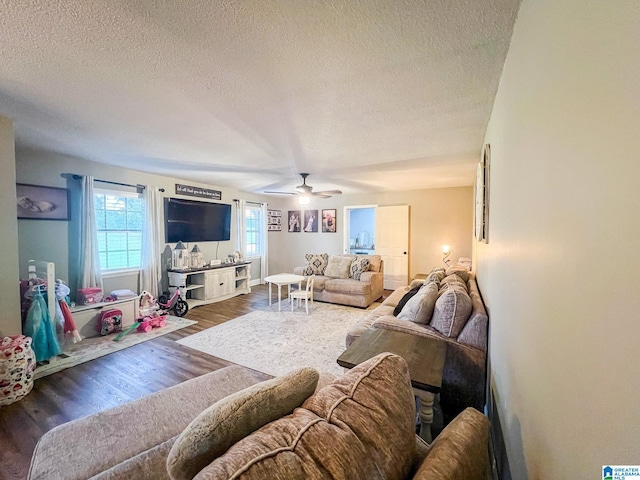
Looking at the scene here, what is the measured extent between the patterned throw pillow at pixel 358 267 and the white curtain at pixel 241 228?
2.72 metres

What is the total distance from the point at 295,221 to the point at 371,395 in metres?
7.06

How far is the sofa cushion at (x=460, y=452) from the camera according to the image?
2.44 feet

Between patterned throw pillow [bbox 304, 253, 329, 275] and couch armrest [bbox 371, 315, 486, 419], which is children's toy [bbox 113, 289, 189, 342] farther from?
couch armrest [bbox 371, 315, 486, 419]

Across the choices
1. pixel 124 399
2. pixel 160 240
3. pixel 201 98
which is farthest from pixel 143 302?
pixel 201 98

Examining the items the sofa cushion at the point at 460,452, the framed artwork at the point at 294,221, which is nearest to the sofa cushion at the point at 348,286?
the framed artwork at the point at 294,221

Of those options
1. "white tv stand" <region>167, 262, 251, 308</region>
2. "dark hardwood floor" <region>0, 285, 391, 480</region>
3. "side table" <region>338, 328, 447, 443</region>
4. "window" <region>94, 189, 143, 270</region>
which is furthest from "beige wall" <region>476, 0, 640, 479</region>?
"window" <region>94, 189, 143, 270</region>

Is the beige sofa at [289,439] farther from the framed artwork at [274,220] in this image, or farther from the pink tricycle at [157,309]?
the framed artwork at [274,220]

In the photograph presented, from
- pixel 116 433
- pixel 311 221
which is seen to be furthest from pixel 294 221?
pixel 116 433

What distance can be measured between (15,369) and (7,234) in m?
1.15

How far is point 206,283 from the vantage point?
5129 millimetres

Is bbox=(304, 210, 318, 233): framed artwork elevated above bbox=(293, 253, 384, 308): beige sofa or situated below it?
above

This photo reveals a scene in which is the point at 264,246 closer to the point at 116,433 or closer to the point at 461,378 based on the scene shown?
the point at 461,378

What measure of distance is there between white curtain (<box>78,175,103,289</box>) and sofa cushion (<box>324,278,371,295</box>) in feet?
12.2

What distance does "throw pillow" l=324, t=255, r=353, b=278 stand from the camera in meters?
5.48
